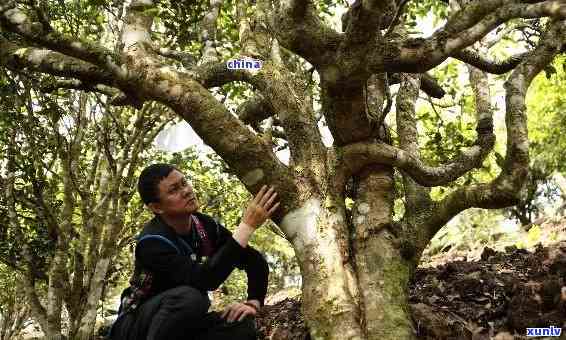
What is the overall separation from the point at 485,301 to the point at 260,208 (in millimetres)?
2556

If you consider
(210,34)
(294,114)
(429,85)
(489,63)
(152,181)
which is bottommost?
(152,181)

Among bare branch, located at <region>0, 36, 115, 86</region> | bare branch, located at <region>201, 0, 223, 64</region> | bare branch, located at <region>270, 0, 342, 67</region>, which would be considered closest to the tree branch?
bare branch, located at <region>270, 0, 342, 67</region>

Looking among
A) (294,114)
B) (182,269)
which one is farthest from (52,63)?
(182,269)

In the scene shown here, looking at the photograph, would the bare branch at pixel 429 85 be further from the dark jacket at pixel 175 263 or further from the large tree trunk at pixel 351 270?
the dark jacket at pixel 175 263

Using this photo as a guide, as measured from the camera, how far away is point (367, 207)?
429 centimetres

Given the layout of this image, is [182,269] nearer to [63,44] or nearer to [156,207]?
[156,207]

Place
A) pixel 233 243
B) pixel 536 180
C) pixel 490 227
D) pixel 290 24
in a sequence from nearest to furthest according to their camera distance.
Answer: pixel 233 243
pixel 290 24
pixel 490 227
pixel 536 180

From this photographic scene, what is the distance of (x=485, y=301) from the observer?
15.5 ft

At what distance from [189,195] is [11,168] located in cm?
563

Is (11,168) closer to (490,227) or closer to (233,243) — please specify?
(233,243)

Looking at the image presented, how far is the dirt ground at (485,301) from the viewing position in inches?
152

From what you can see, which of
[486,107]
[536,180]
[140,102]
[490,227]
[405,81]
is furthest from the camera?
[536,180]

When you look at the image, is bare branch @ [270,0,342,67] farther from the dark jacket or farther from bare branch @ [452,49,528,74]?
bare branch @ [452,49,528,74]

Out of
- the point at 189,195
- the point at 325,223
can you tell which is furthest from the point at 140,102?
the point at 325,223
